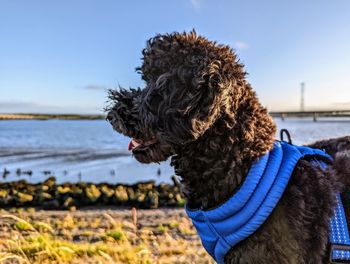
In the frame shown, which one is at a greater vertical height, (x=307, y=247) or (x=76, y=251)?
(x=307, y=247)

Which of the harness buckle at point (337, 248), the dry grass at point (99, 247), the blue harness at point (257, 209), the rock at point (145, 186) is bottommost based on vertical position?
the rock at point (145, 186)

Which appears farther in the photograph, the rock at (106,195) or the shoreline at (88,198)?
the rock at (106,195)

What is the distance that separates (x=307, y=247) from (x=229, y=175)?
2.08 ft

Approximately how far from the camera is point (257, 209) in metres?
2.89

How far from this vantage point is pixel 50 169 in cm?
2702

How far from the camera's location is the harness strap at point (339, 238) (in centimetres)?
287

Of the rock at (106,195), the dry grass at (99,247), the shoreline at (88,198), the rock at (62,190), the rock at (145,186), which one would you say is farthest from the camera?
the rock at (145,186)

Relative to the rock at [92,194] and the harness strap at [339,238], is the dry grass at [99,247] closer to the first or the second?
the harness strap at [339,238]

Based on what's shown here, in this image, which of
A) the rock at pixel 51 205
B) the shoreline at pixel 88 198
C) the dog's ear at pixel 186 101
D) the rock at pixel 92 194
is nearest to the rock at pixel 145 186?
the shoreline at pixel 88 198

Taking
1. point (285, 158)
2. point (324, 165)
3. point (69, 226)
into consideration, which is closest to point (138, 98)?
point (285, 158)

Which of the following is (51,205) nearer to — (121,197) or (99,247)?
(121,197)

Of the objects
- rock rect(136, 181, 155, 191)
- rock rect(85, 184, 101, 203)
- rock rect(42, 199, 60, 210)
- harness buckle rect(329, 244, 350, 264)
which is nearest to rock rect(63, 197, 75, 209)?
rock rect(42, 199, 60, 210)

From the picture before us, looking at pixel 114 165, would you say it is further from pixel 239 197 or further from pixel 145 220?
pixel 239 197

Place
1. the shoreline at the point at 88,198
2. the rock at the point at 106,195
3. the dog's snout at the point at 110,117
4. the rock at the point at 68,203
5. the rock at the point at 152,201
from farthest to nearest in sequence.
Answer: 1. the rock at the point at 106,195
2. the shoreline at the point at 88,198
3. the rock at the point at 68,203
4. the rock at the point at 152,201
5. the dog's snout at the point at 110,117
